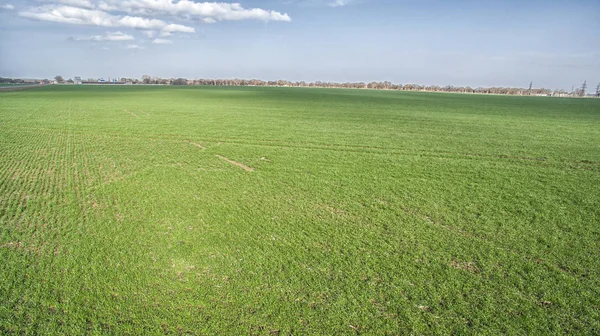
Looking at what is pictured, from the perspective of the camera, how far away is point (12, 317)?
516cm

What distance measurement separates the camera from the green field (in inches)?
209

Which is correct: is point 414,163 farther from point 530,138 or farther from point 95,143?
point 95,143

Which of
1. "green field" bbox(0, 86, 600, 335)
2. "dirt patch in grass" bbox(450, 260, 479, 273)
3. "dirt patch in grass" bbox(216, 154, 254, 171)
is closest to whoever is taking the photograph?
"green field" bbox(0, 86, 600, 335)

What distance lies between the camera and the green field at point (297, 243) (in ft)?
17.4

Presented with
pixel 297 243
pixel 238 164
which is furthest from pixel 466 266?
pixel 238 164

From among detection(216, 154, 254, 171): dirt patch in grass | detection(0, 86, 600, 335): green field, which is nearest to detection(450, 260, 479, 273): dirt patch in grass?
detection(0, 86, 600, 335): green field

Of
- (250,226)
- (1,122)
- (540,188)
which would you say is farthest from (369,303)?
(1,122)

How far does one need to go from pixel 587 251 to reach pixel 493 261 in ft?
7.73

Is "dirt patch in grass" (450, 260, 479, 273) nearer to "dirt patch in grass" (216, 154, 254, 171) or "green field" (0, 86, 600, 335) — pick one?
"green field" (0, 86, 600, 335)

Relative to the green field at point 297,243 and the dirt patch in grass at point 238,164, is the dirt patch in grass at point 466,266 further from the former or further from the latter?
the dirt patch in grass at point 238,164

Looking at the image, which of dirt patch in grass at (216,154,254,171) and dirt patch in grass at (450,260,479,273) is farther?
dirt patch in grass at (216,154,254,171)

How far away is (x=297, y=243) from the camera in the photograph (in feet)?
24.5

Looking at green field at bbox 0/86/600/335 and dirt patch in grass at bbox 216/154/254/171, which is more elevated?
dirt patch in grass at bbox 216/154/254/171

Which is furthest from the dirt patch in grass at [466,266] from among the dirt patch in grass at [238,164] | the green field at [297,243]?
the dirt patch in grass at [238,164]
